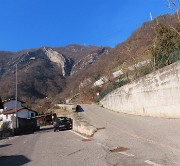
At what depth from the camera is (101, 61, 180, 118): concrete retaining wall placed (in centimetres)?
1953

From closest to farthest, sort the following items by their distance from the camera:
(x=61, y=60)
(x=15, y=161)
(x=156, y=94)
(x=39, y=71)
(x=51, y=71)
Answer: (x=15, y=161)
(x=156, y=94)
(x=39, y=71)
(x=51, y=71)
(x=61, y=60)

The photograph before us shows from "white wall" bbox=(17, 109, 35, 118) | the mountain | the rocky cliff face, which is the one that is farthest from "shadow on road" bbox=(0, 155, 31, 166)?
the rocky cliff face

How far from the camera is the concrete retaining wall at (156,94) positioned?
19531 mm

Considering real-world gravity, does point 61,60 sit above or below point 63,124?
above

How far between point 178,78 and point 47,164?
36.2ft

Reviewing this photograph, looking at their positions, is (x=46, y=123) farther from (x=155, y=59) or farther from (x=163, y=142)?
(x=163, y=142)

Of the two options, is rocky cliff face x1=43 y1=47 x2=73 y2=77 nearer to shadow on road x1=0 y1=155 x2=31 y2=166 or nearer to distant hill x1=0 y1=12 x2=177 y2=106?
distant hill x1=0 y1=12 x2=177 y2=106

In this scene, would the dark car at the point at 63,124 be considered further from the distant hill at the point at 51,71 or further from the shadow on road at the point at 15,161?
the distant hill at the point at 51,71

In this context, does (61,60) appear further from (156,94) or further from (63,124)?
(156,94)

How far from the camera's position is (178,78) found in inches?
743

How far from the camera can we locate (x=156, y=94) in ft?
74.9

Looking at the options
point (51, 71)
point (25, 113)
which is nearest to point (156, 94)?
point (25, 113)

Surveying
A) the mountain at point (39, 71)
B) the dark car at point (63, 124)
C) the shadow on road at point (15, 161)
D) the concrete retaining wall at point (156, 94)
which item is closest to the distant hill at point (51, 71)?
the mountain at point (39, 71)

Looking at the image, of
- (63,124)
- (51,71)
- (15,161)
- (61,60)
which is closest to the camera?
(15,161)
